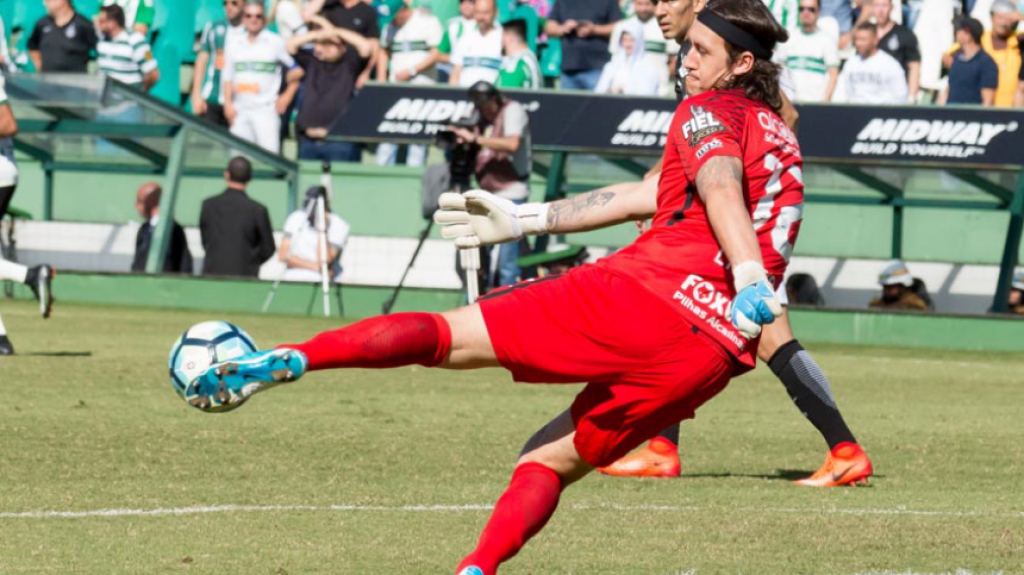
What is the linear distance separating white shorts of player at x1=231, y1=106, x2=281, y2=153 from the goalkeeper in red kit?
17.1m

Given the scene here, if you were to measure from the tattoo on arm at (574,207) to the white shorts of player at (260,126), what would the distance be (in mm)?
16495

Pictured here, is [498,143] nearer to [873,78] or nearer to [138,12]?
[873,78]

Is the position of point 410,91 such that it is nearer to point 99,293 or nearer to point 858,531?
point 99,293

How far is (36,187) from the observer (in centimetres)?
2255

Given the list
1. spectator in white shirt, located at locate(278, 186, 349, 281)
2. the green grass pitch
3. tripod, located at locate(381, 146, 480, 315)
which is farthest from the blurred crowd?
the green grass pitch

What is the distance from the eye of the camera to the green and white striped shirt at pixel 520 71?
65.3ft

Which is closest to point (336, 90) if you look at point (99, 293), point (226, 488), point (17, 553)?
point (99, 293)

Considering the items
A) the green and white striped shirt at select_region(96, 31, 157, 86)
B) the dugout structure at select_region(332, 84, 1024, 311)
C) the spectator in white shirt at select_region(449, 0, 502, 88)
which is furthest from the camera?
the green and white striped shirt at select_region(96, 31, 157, 86)

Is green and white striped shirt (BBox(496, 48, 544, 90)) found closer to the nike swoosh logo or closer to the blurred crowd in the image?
the blurred crowd

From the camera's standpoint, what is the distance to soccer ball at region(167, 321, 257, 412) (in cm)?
494

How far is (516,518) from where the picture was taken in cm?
532

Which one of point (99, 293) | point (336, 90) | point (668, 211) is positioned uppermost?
point (668, 211)

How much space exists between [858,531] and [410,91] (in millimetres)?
13188

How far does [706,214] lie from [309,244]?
15127mm
